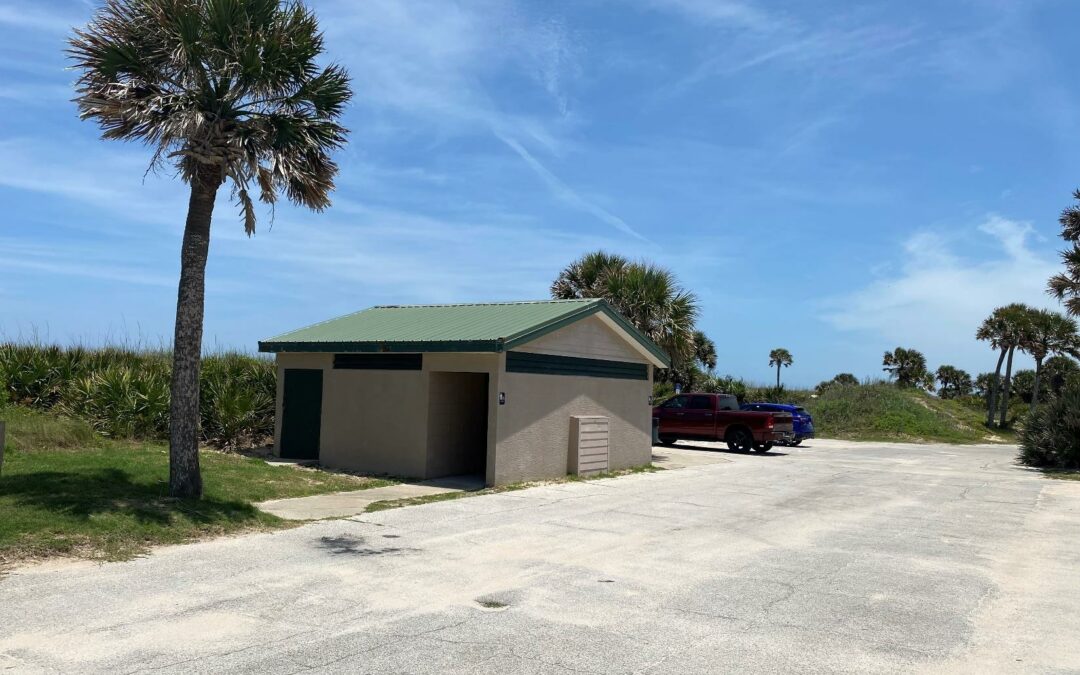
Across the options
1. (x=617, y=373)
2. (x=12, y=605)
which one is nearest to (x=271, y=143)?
(x=12, y=605)

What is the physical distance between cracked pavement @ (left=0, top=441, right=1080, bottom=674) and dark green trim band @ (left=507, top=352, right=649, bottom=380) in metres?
3.41

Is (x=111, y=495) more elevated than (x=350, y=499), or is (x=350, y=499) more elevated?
(x=111, y=495)

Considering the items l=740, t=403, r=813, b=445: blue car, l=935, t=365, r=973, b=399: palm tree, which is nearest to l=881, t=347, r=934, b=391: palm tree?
l=935, t=365, r=973, b=399: palm tree

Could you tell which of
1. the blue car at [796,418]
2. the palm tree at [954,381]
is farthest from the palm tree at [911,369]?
the blue car at [796,418]

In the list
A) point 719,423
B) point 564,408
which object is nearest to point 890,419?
point 719,423

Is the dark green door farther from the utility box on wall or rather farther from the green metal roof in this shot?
the utility box on wall

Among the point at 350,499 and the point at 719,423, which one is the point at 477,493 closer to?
the point at 350,499

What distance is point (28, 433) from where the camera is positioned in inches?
645

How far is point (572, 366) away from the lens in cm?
1786

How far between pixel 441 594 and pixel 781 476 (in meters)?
13.5

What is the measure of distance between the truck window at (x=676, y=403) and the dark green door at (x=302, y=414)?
44.5 ft

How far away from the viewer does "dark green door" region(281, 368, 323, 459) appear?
18.9 metres

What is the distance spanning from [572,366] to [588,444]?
1.73m

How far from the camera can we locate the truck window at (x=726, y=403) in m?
28.0
